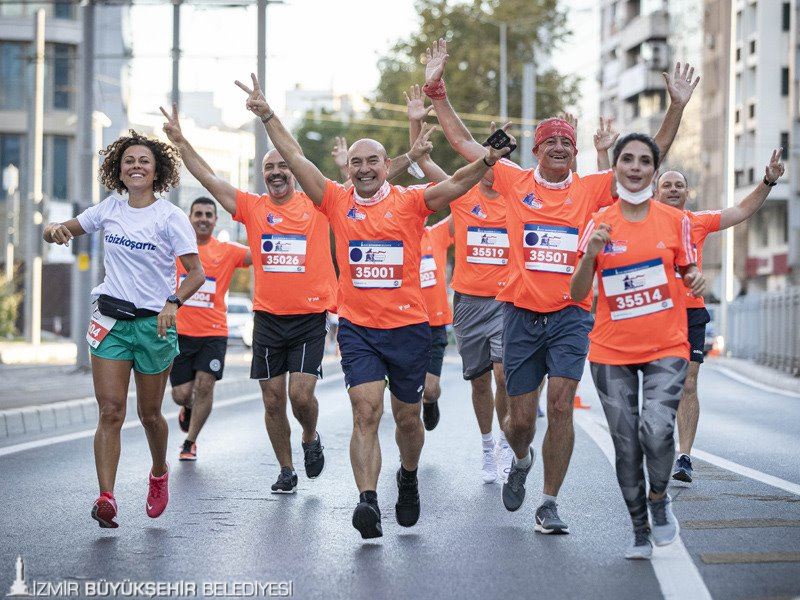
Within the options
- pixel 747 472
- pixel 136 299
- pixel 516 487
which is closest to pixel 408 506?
pixel 516 487

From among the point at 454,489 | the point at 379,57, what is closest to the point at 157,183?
the point at 454,489

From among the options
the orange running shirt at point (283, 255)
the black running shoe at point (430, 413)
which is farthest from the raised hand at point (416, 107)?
the black running shoe at point (430, 413)

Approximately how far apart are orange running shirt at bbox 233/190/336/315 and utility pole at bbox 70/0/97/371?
50.3 feet

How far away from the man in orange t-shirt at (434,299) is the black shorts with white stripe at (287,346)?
252 centimetres

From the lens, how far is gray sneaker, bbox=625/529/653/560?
24.4 ft

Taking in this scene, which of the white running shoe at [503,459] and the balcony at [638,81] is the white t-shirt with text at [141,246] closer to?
the white running shoe at [503,459]

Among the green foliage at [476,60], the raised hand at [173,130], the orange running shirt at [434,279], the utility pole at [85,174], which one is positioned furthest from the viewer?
the green foliage at [476,60]

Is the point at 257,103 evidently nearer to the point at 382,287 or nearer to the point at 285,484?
the point at 382,287

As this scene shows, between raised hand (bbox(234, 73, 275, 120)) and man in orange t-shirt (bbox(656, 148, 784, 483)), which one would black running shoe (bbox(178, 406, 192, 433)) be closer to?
man in orange t-shirt (bbox(656, 148, 784, 483))

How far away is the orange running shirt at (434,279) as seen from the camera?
43.2 feet

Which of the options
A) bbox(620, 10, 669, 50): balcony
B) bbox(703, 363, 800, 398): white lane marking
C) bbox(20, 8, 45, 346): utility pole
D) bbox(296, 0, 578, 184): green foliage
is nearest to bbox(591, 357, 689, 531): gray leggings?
bbox(703, 363, 800, 398): white lane marking

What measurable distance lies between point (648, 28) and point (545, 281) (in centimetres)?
7771

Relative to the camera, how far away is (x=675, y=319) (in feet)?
25.0

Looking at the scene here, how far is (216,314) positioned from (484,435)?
2797mm
